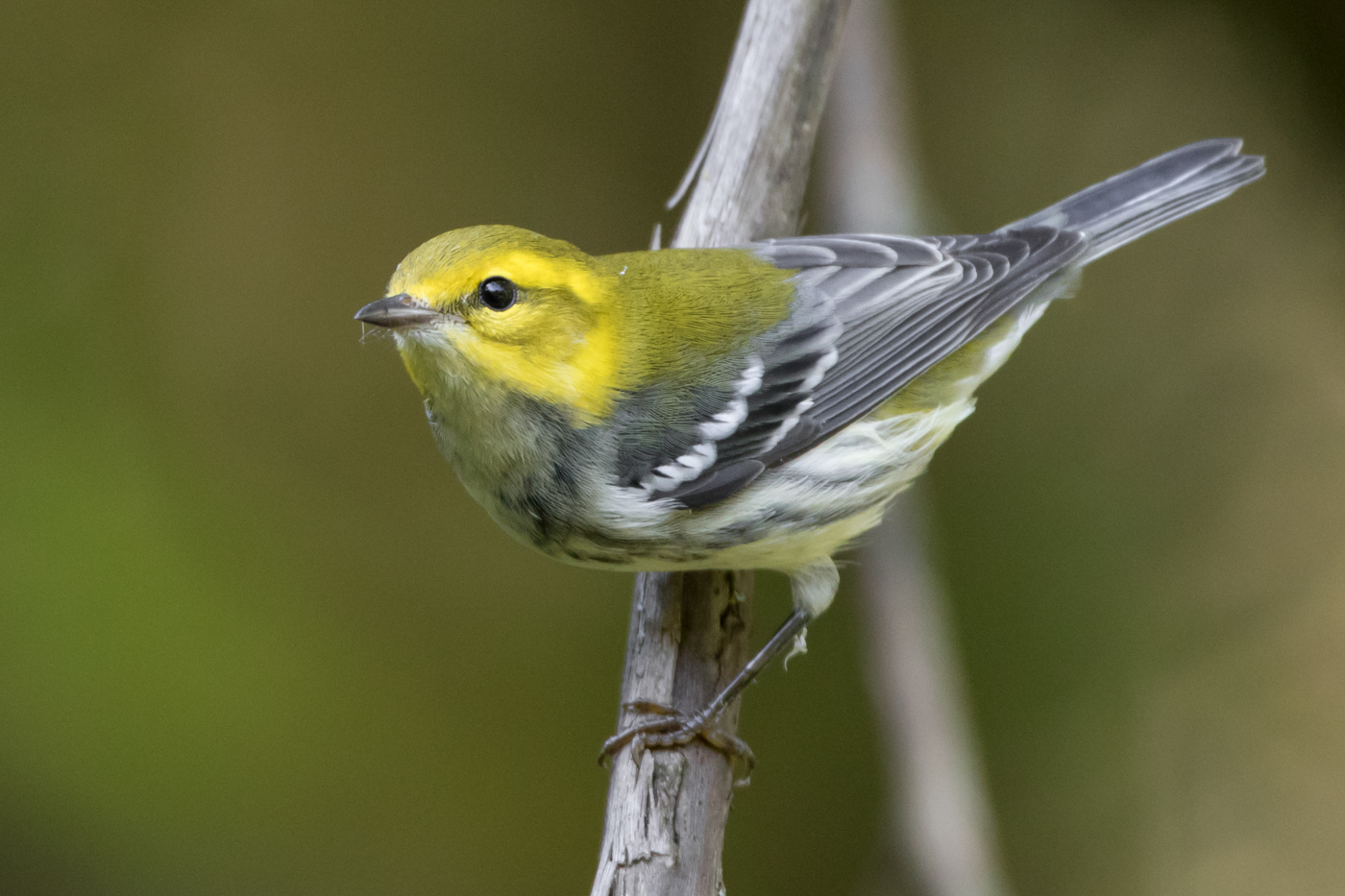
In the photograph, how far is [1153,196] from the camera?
3.32 meters

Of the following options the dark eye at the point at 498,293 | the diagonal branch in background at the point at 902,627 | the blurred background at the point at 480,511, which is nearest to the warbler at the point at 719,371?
the dark eye at the point at 498,293

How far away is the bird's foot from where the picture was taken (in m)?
2.48

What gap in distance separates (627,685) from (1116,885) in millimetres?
2489

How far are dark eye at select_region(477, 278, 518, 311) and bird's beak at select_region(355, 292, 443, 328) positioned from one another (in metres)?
0.11

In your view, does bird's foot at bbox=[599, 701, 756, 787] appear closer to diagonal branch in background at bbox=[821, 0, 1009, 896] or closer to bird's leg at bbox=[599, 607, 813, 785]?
bird's leg at bbox=[599, 607, 813, 785]

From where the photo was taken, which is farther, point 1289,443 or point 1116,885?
point 1289,443

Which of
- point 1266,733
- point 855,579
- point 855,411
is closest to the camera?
point 855,411

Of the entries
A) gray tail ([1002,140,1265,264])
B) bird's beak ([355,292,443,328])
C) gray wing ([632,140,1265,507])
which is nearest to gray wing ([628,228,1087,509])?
gray wing ([632,140,1265,507])

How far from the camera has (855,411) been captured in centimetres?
293

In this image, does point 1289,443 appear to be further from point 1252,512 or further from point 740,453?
point 740,453

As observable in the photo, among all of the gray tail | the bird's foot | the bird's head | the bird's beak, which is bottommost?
the bird's foot

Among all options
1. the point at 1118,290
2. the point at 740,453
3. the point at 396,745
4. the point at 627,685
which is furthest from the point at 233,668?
the point at 1118,290

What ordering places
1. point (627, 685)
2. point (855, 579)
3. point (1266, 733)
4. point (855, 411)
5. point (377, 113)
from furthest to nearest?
point (377, 113) → point (1266, 733) → point (855, 579) → point (855, 411) → point (627, 685)

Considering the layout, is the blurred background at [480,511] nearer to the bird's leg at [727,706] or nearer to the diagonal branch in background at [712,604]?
the bird's leg at [727,706]
